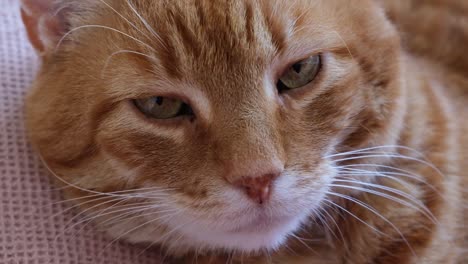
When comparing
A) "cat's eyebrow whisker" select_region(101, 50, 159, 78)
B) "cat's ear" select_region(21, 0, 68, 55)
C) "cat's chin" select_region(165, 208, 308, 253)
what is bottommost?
"cat's chin" select_region(165, 208, 308, 253)

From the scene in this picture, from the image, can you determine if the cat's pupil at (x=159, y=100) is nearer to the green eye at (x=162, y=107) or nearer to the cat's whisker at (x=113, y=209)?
the green eye at (x=162, y=107)

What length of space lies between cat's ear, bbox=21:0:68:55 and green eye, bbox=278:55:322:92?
545mm

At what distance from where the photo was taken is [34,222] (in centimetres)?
131

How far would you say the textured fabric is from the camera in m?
1.28

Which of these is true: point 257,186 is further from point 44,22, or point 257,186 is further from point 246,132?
point 44,22

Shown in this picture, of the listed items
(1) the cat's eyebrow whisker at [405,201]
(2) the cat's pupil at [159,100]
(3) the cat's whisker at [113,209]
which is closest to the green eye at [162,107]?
(2) the cat's pupil at [159,100]

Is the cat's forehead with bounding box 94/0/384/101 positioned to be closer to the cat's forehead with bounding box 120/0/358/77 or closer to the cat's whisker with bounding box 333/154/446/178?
the cat's forehead with bounding box 120/0/358/77

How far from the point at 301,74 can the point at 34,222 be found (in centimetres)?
70

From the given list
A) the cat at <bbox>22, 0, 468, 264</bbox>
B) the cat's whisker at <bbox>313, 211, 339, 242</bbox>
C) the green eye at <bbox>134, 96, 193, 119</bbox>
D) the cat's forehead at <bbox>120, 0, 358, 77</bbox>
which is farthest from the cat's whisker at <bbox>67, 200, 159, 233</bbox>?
the cat's whisker at <bbox>313, 211, 339, 242</bbox>

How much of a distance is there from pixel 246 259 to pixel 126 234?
0.29 m

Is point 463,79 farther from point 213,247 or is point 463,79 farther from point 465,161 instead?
point 213,247

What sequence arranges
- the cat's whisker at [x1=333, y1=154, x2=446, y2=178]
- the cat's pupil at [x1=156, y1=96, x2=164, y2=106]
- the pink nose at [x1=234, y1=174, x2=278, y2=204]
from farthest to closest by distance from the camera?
1. the cat's whisker at [x1=333, y1=154, x2=446, y2=178]
2. the cat's pupil at [x1=156, y1=96, x2=164, y2=106]
3. the pink nose at [x1=234, y1=174, x2=278, y2=204]

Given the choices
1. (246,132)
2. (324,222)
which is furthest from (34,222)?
(324,222)

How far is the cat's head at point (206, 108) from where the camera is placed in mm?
1146
